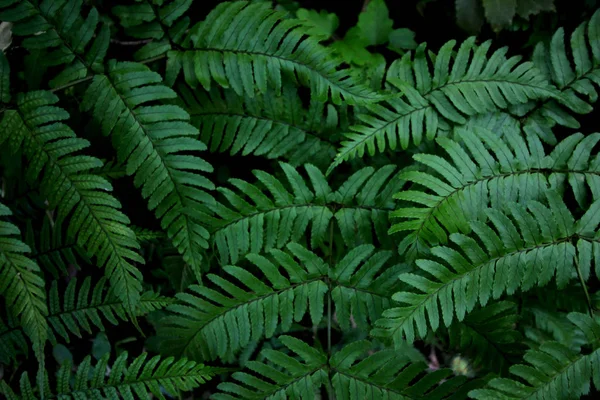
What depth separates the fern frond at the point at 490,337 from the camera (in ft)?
7.46

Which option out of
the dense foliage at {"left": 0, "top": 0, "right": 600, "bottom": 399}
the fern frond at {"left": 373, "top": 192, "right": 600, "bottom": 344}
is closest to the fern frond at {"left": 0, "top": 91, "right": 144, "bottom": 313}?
the dense foliage at {"left": 0, "top": 0, "right": 600, "bottom": 399}

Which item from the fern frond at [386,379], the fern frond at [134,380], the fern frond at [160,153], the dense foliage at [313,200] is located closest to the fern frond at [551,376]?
the dense foliage at [313,200]

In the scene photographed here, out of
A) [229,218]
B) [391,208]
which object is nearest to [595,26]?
[391,208]

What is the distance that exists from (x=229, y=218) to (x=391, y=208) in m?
0.81

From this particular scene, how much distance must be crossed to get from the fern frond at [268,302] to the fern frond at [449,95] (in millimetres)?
600

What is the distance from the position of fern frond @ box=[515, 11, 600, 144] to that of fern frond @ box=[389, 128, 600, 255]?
21 cm

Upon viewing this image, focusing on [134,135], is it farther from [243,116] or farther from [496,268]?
[496,268]

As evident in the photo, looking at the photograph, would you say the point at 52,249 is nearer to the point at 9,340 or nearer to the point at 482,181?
the point at 9,340

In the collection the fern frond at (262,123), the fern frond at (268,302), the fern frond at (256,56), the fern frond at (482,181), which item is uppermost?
the fern frond at (256,56)

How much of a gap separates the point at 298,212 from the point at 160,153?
726mm

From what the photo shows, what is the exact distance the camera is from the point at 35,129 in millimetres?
2303

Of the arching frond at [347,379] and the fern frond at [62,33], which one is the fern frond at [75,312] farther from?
the fern frond at [62,33]

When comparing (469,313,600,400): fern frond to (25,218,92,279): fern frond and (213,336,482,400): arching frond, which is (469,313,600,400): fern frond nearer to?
(213,336,482,400): arching frond

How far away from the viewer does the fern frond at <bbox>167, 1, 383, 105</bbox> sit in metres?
2.42
